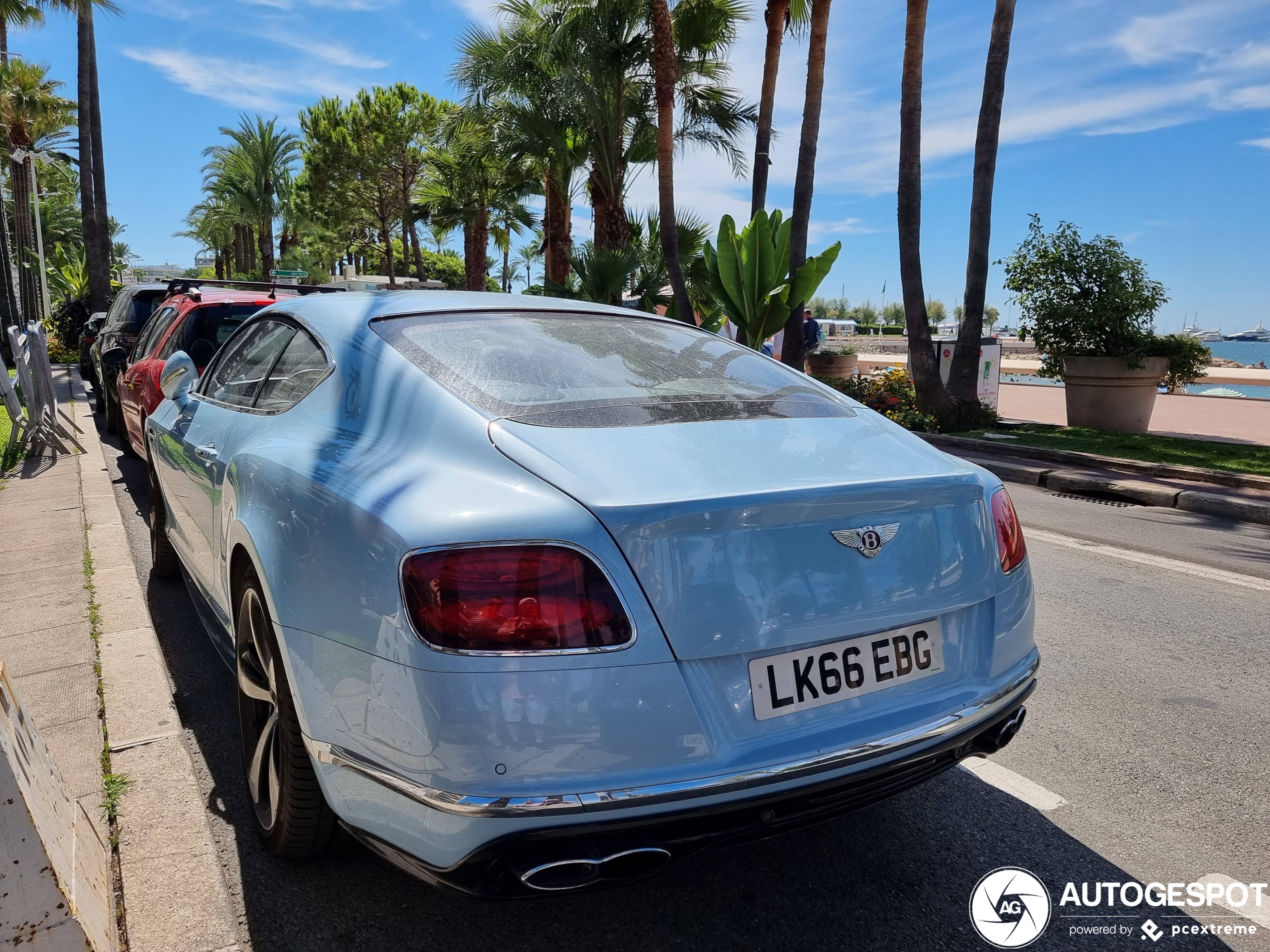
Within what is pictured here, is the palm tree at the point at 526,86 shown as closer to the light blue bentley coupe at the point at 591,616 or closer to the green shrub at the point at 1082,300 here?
the green shrub at the point at 1082,300

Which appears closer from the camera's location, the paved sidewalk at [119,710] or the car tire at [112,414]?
the paved sidewalk at [119,710]

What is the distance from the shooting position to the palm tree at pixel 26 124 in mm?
35781

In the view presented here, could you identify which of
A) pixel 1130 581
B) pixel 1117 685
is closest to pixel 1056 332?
pixel 1130 581

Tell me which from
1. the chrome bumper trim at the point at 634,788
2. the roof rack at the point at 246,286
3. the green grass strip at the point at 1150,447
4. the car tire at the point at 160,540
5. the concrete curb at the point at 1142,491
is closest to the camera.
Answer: the chrome bumper trim at the point at 634,788

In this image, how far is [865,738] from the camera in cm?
200

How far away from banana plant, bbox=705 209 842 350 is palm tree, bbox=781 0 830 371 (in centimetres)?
236

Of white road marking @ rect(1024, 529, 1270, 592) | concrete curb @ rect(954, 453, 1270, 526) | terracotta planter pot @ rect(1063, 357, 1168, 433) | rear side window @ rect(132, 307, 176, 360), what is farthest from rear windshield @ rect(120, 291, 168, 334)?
terracotta planter pot @ rect(1063, 357, 1168, 433)

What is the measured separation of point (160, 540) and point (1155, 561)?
609 centimetres

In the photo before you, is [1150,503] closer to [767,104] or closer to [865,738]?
[865,738]

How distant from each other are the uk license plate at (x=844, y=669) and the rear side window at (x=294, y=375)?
1.64 m

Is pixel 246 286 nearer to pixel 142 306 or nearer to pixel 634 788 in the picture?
pixel 142 306

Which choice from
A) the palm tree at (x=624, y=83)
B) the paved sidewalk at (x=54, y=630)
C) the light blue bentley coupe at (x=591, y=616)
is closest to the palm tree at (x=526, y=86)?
the palm tree at (x=624, y=83)

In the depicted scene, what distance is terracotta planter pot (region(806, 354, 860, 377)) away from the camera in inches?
699

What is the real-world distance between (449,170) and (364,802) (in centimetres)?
3554
